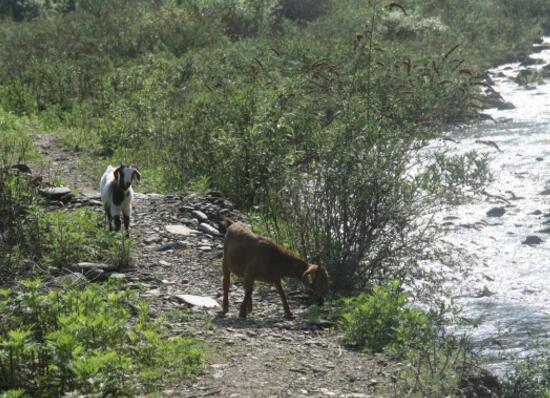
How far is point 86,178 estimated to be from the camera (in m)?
13.9

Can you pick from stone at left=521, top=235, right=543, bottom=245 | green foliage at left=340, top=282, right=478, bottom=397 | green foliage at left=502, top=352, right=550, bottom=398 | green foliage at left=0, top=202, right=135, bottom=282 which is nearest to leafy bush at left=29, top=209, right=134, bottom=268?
green foliage at left=0, top=202, right=135, bottom=282

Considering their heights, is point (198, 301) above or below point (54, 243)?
below

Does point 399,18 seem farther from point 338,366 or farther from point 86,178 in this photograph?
point 338,366

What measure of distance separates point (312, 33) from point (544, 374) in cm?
1939

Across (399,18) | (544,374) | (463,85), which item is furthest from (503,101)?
(544,374)

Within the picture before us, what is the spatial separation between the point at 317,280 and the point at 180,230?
305cm

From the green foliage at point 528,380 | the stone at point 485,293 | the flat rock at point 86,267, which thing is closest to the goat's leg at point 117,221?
the flat rock at point 86,267

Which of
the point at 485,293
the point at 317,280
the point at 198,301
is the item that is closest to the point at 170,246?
the point at 198,301

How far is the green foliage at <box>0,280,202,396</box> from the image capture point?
209 inches

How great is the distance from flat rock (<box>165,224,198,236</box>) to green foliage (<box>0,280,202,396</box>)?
11.6ft

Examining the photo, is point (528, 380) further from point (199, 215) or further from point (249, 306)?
point (199, 215)

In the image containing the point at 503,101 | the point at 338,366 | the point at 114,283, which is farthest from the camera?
the point at 503,101

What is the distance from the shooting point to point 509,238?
13297mm

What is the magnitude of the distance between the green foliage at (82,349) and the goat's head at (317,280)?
5.64 ft
